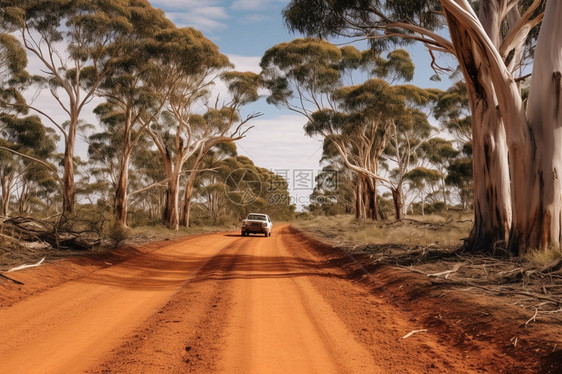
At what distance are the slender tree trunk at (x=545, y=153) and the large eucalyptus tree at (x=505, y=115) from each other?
0.6 inches

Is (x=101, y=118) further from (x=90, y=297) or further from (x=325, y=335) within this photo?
(x=325, y=335)

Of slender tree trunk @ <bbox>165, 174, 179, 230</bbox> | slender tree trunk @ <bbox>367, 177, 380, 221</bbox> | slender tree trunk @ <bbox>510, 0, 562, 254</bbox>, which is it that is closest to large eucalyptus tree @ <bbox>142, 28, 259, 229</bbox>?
slender tree trunk @ <bbox>165, 174, 179, 230</bbox>

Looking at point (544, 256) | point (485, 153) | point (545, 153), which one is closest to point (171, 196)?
point (485, 153)

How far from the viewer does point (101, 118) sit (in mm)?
33875

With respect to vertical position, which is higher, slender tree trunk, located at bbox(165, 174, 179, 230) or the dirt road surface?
slender tree trunk, located at bbox(165, 174, 179, 230)

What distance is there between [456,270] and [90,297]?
Result: 6383 millimetres

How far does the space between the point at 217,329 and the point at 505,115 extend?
7.18 meters

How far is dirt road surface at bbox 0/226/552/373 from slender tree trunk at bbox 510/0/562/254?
131 inches

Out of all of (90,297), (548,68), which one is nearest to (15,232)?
(90,297)

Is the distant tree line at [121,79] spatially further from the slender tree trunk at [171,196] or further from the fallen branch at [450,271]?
the fallen branch at [450,271]

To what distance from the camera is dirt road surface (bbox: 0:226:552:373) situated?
13.3 ft

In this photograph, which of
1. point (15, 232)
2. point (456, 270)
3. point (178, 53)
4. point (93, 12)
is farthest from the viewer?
point (178, 53)

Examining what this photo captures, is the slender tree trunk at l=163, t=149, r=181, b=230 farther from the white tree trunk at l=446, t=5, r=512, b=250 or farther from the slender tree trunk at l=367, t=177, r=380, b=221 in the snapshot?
the white tree trunk at l=446, t=5, r=512, b=250

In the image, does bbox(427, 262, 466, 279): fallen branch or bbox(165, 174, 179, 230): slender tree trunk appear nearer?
bbox(427, 262, 466, 279): fallen branch
